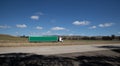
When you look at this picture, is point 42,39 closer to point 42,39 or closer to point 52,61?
point 42,39

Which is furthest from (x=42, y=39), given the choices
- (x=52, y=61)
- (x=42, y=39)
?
(x=52, y=61)

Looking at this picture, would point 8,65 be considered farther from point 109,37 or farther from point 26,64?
point 109,37

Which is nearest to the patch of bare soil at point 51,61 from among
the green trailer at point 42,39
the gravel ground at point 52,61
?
the gravel ground at point 52,61

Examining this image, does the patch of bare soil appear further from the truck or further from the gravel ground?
the truck

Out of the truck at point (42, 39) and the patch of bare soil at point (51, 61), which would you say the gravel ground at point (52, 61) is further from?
the truck at point (42, 39)

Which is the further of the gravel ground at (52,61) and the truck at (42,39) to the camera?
the truck at (42,39)

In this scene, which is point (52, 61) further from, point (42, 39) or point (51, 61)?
point (42, 39)

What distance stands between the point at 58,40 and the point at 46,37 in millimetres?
4758

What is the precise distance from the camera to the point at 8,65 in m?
9.60

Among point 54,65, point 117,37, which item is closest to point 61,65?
point 54,65

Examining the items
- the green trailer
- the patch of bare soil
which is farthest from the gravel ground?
the green trailer

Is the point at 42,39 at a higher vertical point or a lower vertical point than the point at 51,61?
higher

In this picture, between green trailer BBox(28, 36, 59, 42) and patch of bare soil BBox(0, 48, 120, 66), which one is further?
green trailer BBox(28, 36, 59, 42)

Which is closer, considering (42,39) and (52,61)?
(52,61)
